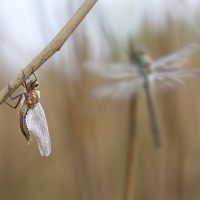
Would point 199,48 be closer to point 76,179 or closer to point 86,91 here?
point 86,91

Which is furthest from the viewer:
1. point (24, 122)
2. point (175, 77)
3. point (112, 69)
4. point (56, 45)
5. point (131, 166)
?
point (112, 69)

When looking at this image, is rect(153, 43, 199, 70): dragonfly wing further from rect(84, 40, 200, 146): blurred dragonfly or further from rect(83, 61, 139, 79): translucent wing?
rect(83, 61, 139, 79): translucent wing

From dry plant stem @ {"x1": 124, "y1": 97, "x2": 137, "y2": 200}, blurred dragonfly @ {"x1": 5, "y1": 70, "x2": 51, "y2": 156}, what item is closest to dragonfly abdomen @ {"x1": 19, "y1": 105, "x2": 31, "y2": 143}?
blurred dragonfly @ {"x1": 5, "y1": 70, "x2": 51, "y2": 156}

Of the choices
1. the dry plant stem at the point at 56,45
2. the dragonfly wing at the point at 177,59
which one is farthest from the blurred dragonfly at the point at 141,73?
the dry plant stem at the point at 56,45

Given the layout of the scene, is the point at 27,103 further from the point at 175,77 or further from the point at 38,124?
the point at 175,77

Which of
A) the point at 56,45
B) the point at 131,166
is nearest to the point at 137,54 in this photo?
the point at 131,166

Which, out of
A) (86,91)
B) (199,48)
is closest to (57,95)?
(86,91)
